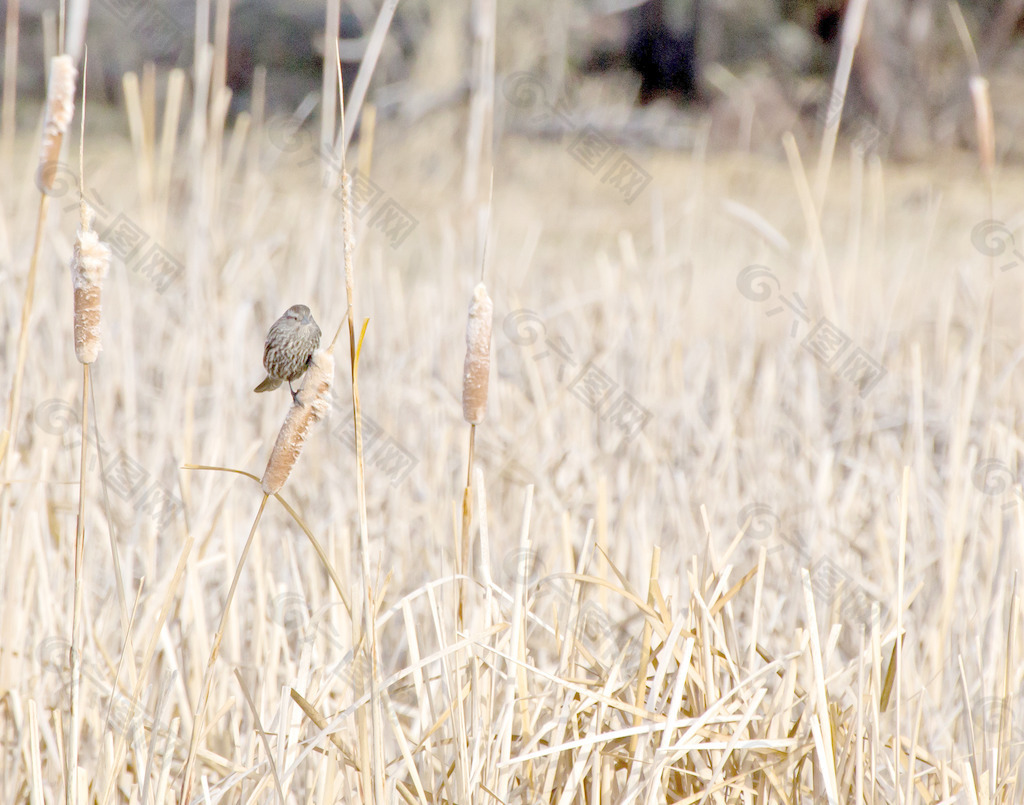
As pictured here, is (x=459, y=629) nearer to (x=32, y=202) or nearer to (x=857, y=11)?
(x=857, y=11)

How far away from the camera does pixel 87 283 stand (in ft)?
1.20

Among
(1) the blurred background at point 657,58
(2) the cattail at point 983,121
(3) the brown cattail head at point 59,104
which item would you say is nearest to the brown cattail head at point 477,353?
(3) the brown cattail head at point 59,104

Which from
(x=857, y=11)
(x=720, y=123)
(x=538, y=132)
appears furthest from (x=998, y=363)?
(x=720, y=123)

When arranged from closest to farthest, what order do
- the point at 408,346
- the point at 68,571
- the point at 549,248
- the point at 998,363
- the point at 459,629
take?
the point at 459,629, the point at 68,571, the point at 408,346, the point at 998,363, the point at 549,248

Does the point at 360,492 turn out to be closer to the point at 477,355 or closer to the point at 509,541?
the point at 477,355

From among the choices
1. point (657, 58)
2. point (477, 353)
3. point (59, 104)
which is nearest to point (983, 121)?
point (477, 353)

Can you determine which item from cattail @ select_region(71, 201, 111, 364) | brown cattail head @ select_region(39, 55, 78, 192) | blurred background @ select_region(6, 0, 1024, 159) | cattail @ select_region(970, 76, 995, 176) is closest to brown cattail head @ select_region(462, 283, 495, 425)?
cattail @ select_region(71, 201, 111, 364)

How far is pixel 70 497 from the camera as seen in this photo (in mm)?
1039

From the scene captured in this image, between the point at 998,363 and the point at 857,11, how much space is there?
0.92 metres

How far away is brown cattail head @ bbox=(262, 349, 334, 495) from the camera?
34cm

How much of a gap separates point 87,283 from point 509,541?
2.59 ft

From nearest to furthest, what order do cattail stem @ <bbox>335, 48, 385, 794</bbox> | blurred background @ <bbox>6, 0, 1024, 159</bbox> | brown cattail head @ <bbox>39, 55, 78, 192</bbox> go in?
cattail stem @ <bbox>335, 48, 385, 794</bbox> → brown cattail head @ <bbox>39, 55, 78, 192</bbox> → blurred background @ <bbox>6, 0, 1024, 159</bbox>

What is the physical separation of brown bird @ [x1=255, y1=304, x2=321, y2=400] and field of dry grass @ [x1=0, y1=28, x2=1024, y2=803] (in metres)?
0.07

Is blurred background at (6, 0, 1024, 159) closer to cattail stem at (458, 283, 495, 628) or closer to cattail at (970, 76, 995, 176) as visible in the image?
cattail at (970, 76, 995, 176)
